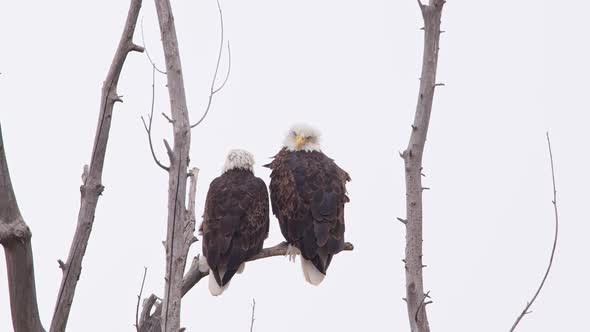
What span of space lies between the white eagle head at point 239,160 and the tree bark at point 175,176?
1881 mm

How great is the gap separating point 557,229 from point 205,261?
316 centimetres

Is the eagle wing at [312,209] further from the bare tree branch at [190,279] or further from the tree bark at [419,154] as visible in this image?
the tree bark at [419,154]

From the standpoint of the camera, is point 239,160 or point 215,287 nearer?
point 215,287

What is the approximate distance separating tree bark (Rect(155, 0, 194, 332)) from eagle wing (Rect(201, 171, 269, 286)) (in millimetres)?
1485

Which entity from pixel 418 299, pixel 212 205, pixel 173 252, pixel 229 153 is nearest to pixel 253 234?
pixel 212 205

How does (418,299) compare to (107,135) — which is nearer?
(418,299)

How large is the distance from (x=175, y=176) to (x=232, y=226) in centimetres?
166

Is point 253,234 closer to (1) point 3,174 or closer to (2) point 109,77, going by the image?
(2) point 109,77

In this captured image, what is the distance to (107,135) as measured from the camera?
182 inches

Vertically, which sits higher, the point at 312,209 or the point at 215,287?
the point at 312,209

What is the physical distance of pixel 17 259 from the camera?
11.9 ft

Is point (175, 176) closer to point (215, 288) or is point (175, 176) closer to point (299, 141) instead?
point (215, 288)

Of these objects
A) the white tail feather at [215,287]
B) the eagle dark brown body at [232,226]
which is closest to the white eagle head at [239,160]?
the eagle dark brown body at [232,226]

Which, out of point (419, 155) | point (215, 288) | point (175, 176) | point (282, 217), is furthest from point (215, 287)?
point (419, 155)
